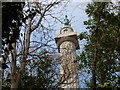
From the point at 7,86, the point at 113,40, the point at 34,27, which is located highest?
the point at 34,27

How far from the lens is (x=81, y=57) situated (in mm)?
7520

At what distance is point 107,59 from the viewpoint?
21.4 feet

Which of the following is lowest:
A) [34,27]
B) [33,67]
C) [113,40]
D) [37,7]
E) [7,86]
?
[7,86]

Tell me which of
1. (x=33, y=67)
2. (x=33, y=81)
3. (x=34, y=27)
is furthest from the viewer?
(x=33, y=67)

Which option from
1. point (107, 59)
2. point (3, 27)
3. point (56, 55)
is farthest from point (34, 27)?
point (107, 59)

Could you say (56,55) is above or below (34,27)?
below

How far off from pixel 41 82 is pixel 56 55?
2.79 ft

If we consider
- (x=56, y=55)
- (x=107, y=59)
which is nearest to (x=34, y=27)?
(x=56, y=55)

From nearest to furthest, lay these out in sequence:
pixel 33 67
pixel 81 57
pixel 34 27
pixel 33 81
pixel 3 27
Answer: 1. pixel 3 27
2. pixel 34 27
3. pixel 33 81
4. pixel 33 67
5. pixel 81 57

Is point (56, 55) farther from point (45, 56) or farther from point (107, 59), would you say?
point (107, 59)

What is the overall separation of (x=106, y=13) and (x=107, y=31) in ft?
2.47

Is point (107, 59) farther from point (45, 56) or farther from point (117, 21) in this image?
point (45, 56)

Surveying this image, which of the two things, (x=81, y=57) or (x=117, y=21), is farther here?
(x=81, y=57)

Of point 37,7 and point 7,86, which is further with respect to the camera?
point 7,86
